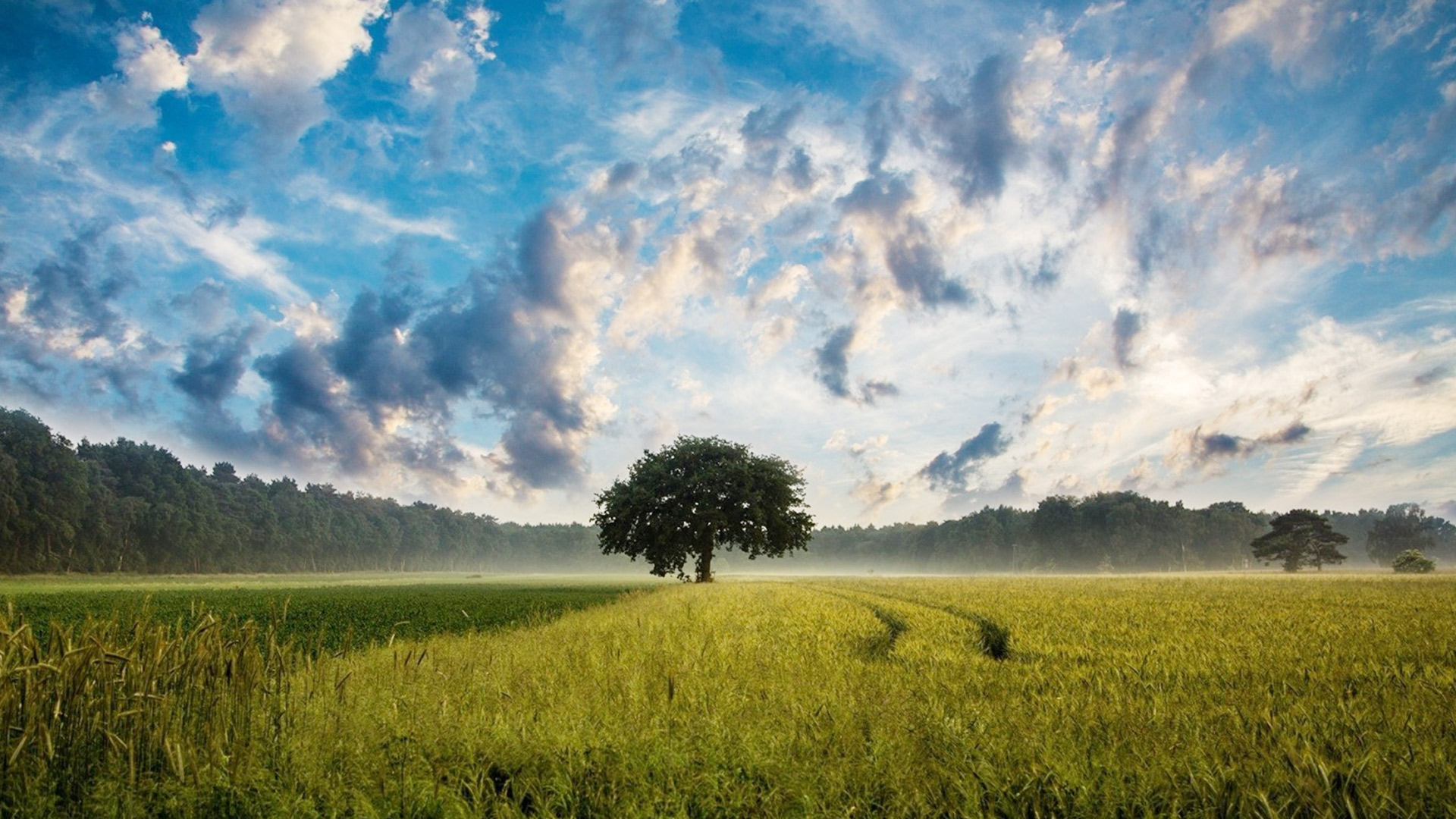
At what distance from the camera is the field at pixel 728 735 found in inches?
159

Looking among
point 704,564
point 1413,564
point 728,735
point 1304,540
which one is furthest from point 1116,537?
point 728,735

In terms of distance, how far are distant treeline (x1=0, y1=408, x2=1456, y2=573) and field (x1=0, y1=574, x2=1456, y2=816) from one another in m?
109

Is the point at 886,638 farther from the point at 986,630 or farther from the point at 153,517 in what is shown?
the point at 153,517

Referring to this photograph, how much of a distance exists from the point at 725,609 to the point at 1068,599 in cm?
978

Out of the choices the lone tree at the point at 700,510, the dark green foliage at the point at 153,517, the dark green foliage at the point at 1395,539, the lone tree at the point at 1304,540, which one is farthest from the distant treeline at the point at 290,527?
the lone tree at the point at 700,510

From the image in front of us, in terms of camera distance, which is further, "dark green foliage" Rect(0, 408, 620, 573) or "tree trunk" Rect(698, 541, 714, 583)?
"dark green foliage" Rect(0, 408, 620, 573)

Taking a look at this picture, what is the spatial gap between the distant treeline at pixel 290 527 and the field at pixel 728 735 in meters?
109

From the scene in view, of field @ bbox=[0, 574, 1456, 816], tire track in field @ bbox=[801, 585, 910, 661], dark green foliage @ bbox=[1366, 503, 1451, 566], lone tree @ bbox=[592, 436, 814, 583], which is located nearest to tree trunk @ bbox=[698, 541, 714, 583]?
lone tree @ bbox=[592, 436, 814, 583]

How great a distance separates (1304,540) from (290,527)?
579 feet

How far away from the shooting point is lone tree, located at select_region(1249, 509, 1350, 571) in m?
84.1

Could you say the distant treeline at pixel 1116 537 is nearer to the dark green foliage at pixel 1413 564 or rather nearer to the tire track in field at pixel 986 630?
the dark green foliage at pixel 1413 564

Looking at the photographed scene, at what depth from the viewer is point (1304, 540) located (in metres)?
84.2

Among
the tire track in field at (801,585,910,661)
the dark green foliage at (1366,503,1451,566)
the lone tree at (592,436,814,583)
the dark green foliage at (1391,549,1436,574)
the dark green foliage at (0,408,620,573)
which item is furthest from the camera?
the dark green foliage at (1366,503,1451,566)

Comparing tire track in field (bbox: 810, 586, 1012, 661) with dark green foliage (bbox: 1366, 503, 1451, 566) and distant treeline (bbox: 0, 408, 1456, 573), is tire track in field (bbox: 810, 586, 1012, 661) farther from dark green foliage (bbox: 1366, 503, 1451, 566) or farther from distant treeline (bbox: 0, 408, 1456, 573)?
dark green foliage (bbox: 1366, 503, 1451, 566)
